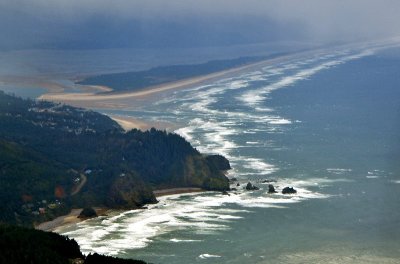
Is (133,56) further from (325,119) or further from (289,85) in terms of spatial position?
(325,119)

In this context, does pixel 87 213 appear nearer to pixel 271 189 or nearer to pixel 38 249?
pixel 271 189

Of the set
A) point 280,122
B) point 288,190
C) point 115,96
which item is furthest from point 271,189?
point 115,96

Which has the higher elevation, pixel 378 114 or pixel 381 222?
pixel 378 114

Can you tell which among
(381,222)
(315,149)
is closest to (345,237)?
(381,222)

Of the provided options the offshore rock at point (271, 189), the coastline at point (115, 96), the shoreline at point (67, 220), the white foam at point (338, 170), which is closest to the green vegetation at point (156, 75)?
the coastline at point (115, 96)

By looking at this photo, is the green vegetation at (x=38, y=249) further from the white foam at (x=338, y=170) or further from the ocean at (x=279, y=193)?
the white foam at (x=338, y=170)
